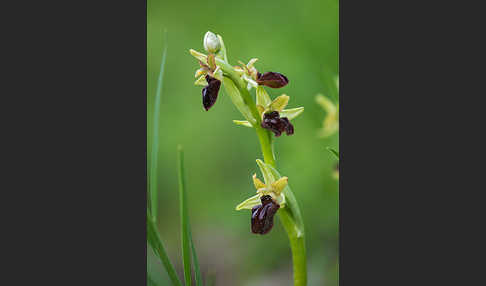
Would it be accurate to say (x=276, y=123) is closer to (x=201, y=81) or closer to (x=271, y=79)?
(x=271, y=79)

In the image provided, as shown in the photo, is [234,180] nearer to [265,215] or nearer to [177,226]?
[177,226]

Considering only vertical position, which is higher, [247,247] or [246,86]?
[246,86]

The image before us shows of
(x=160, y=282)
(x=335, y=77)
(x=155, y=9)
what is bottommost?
(x=160, y=282)

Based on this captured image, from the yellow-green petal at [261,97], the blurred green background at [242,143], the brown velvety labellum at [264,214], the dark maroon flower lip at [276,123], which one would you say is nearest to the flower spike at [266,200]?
the brown velvety labellum at [264,214]

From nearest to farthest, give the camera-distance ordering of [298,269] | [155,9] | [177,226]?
[298,269], [155,9], [177,226]

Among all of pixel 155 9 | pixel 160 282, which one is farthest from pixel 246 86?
pixel 160 282

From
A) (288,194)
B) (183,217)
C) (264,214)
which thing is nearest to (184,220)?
(183,217)

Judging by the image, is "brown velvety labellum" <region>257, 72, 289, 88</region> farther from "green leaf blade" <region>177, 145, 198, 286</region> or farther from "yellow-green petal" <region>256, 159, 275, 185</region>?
"green leaf blade" <region>177, 145, 198, 286</region>

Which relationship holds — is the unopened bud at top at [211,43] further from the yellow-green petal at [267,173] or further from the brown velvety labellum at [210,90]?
the yellow-green petal at [267,173]

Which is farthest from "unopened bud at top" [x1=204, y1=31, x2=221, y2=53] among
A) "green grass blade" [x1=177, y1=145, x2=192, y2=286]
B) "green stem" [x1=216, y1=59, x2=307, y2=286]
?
"green grass blade" [x1=177, y1=145, x2=192, y2=286]
